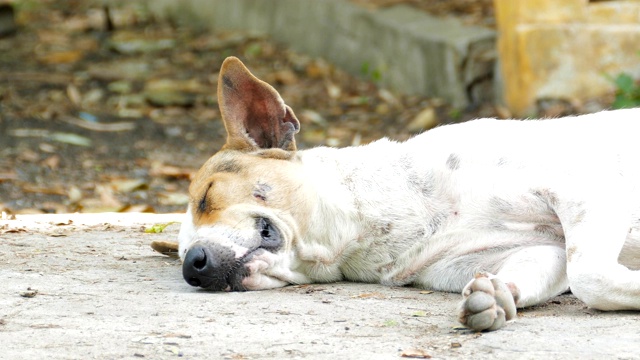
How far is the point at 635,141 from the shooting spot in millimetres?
4609

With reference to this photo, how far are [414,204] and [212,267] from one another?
36.4 inches

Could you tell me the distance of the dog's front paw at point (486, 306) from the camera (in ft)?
11.7

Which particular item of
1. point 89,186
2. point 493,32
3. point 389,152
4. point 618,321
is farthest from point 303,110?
point 618,321

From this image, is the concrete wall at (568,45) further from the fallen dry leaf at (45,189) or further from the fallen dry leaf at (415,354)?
the fallen dry leaf at (415,354)

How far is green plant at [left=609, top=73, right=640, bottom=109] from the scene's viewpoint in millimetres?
8344

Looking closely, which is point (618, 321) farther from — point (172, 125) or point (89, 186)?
point (172, 125)

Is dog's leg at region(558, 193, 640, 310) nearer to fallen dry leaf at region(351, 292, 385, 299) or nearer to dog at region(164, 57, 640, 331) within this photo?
dog at region(164, 57, 640, 331)

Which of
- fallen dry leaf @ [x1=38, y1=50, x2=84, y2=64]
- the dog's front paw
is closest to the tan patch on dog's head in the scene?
the dog's front paw

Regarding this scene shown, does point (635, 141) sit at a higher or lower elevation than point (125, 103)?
higher

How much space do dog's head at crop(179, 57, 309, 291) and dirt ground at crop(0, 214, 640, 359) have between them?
4.2 inches

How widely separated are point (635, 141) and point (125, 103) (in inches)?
270

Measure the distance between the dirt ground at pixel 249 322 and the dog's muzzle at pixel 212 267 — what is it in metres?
0.06

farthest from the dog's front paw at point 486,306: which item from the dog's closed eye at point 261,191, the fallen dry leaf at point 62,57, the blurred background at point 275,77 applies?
the fallen dry leaf at point 62,57

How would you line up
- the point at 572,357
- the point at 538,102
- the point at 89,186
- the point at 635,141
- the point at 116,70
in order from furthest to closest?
the point at 116,70
the point at 538,102
the point at 89,186
the point at 635,141
the point at 572,357
